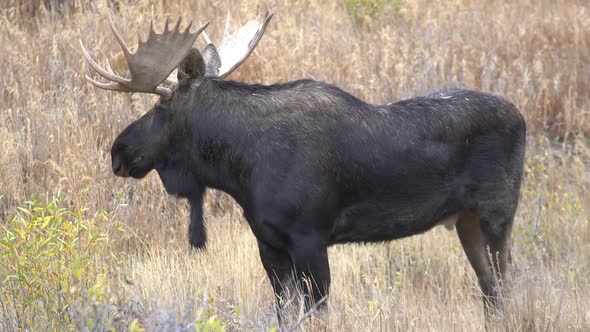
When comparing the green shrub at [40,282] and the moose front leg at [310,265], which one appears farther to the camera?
the moose front leg at [310,265]

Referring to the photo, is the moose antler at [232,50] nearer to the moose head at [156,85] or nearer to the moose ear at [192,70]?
the moose head at [156,85]

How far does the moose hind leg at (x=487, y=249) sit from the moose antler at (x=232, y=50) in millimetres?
1597

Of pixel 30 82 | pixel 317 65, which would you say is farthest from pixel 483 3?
pixel 30 82

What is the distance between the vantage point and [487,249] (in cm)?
531

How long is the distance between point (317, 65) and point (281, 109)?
3955 mm

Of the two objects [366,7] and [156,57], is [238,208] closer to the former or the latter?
[156,57]

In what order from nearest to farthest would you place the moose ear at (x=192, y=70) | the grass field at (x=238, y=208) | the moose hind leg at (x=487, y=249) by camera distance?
the grass field at (x=238, y=208) → the moose ear at (x=192, y=70) → the moose hind leg at (x=487, y=249)

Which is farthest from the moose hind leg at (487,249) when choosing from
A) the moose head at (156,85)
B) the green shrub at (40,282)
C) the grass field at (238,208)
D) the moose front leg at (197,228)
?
the green shrub at (40,282)

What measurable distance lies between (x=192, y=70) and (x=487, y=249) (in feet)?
6.34

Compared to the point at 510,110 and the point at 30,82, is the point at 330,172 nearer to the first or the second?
the point at 510,110

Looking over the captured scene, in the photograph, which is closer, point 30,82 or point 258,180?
point 258,180

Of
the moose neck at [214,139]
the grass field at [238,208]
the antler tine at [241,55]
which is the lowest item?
the grass field at [238,208]

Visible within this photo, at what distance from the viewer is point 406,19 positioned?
10312mm

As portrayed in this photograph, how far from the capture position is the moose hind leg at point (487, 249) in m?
5.27
